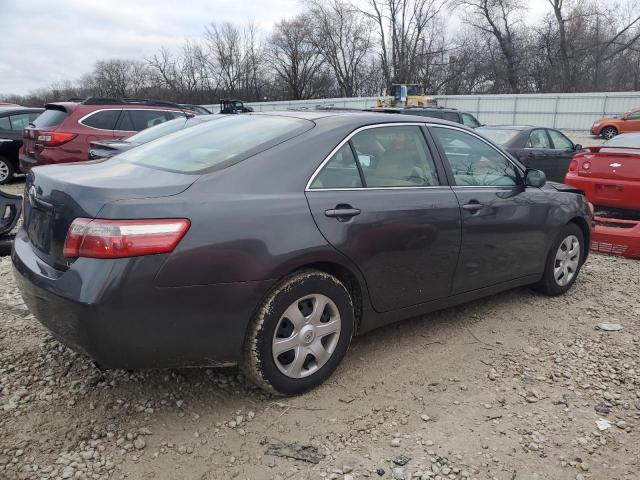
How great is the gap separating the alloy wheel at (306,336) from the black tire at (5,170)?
10.6m

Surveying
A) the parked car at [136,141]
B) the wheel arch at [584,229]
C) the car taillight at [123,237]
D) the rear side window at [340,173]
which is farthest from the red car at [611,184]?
the car taillight at [123,237]

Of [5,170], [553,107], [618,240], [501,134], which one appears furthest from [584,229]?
[553,107]

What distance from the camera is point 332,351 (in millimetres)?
2963

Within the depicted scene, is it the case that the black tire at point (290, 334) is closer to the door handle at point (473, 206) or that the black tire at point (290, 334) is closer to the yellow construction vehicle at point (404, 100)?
the door handle at point (473, 206)

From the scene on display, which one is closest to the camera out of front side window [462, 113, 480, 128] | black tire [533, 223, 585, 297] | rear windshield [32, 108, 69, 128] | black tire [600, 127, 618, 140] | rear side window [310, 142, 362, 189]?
rear side window [310, 142, 362, 189]

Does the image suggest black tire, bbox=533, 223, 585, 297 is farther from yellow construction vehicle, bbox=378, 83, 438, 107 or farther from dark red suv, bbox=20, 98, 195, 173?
yellow construction vehicle, bbox=378, 83, 438, 107

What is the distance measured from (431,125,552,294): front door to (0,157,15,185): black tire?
10561 mm

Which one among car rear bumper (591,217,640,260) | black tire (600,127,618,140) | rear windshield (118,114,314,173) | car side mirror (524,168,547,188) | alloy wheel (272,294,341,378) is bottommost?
car rear bumper (591,217,640,260)

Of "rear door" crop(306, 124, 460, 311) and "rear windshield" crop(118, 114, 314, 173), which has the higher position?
"rear windshield" crop(118, 114, 314, 173)

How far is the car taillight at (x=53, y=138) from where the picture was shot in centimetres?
889

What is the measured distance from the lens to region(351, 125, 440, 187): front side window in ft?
10.4

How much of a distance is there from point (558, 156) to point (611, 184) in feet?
12.2

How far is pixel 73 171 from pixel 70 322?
3.04ft

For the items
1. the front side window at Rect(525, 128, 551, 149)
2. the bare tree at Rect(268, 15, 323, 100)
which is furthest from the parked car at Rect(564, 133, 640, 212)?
the bare tree at Rect(268, 15, 323, 100)
